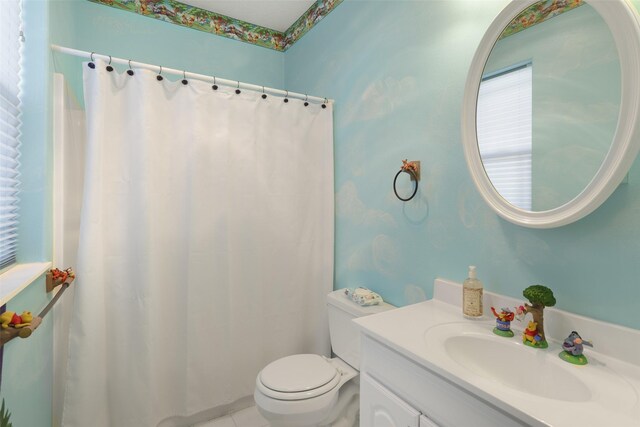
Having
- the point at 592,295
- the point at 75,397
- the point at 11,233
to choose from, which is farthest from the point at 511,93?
the point at 75,397

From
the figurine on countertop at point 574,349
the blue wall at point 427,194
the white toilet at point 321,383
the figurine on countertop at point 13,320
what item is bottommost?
the white toilet at point 321,383

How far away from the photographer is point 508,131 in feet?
3.51

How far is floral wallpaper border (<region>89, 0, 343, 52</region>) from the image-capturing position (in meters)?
2.05

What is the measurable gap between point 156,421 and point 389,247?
152 cm

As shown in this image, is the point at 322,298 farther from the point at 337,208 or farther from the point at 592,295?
the point at 592,295

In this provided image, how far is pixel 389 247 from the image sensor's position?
157 centimetres

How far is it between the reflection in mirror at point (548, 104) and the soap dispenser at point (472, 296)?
0.30 metres

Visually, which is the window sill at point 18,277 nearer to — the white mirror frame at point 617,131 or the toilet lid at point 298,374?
the toilet lid at point 298,374

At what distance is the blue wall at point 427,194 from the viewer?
0.88 metres

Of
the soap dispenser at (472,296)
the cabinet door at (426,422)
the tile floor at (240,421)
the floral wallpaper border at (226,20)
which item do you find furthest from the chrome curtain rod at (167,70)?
the tile floor at (240,421)

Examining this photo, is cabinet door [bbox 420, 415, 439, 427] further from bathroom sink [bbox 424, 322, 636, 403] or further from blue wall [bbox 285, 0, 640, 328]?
blue wall [bbox 285, 0, 640, 328]

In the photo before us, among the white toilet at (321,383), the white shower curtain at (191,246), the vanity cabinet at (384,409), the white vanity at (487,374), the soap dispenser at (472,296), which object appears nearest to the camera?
the white vanity at (487,374)

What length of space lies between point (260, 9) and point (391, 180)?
1.63 metres

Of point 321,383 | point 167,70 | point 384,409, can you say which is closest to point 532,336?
point 384,409
